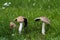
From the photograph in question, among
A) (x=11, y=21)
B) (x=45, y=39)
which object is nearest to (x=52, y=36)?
(x=45, y=39)

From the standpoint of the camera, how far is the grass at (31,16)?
20.2 feet

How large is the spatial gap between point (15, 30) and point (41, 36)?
0.64m

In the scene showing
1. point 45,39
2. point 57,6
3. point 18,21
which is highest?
point 57,6

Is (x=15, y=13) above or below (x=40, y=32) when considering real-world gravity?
above

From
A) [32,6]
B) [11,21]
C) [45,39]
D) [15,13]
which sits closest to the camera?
[45,39]

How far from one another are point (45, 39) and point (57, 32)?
359 millimetres

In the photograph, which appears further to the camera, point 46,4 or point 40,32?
point 46,4

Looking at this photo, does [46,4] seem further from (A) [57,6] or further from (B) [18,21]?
(B) [18,21]

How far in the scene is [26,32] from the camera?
20.9 feet

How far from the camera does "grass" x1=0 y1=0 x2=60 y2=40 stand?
617 centimetres

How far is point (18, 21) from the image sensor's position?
20.1 feet

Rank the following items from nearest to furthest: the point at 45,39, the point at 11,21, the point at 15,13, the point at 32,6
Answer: the point at 45,39
the point at 11,21
the point at 15,13
the point at 32,6

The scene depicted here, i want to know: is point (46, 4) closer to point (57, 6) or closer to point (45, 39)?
point (57, 6)

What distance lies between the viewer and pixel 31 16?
696cm
